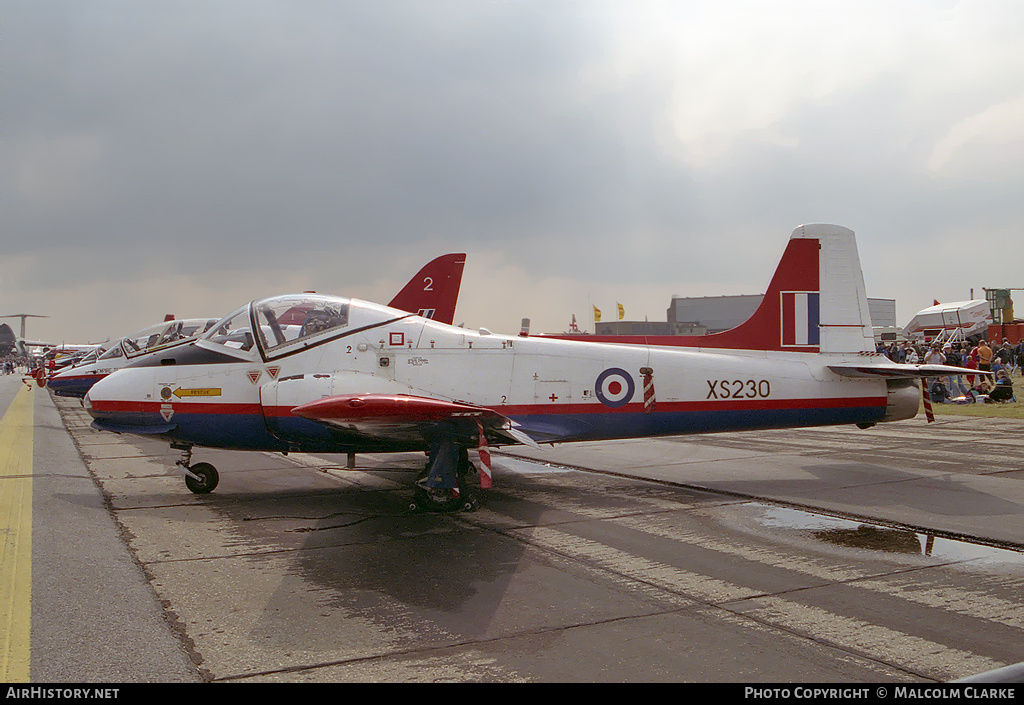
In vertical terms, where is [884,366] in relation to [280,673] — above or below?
above

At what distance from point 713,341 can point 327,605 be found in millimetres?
6915

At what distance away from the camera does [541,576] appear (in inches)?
236

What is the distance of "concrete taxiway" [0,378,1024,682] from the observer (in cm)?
427

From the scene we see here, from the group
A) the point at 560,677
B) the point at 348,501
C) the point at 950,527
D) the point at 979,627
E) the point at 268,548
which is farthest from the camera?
the point at 348,501

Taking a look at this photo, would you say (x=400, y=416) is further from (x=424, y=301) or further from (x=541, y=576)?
(x=424, y=301)

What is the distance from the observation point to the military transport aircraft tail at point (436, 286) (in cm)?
2000

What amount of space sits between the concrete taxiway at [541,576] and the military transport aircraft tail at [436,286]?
30.1ft

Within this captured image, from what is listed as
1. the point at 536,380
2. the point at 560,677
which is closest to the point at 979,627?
the point at 560,677

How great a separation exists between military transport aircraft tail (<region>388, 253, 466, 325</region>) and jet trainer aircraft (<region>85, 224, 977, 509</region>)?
33.8 ft

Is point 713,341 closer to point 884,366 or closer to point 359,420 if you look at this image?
point 884,366

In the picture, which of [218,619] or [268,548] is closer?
[218,619]

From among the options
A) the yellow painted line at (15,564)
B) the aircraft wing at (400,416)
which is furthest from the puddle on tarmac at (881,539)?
the yellow painted line at (15,564)

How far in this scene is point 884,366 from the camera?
32.8ft

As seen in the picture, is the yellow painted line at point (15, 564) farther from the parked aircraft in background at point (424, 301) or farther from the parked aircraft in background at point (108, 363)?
the parked aircraft in background at point (424, 301)
